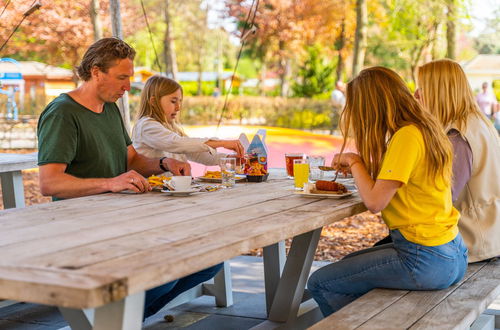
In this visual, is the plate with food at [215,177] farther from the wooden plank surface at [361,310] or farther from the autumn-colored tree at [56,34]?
the autumn-colored tree at [56,34]

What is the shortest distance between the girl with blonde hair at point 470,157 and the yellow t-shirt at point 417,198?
1.37ft

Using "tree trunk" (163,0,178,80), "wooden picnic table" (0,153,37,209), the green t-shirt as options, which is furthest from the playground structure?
the green t-shirt

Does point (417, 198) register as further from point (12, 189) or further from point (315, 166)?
point (12, 189)

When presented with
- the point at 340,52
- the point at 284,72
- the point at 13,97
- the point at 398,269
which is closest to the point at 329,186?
the point at 398,269

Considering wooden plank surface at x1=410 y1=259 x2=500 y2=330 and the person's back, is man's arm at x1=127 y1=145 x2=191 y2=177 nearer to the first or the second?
wooden plank surface at x1=410 y1=259 x2=500 y2=330

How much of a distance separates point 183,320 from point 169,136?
3.22 ft

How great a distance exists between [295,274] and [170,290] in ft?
1.99

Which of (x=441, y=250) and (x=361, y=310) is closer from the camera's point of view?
(x=361, y=310)

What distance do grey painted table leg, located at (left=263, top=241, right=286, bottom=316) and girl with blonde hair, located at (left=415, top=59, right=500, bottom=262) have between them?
101cm

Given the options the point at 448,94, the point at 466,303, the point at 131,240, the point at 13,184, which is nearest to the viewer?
the point at 131,240

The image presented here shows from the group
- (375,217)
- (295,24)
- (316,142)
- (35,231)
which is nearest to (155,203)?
(35,231)

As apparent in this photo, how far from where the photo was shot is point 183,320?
3855mm

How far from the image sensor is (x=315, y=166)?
11.0 ft

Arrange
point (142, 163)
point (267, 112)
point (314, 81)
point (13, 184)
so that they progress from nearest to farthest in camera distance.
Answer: point (142, 163) → point (13, 184) → point (267, 112) → point (314, 81)
